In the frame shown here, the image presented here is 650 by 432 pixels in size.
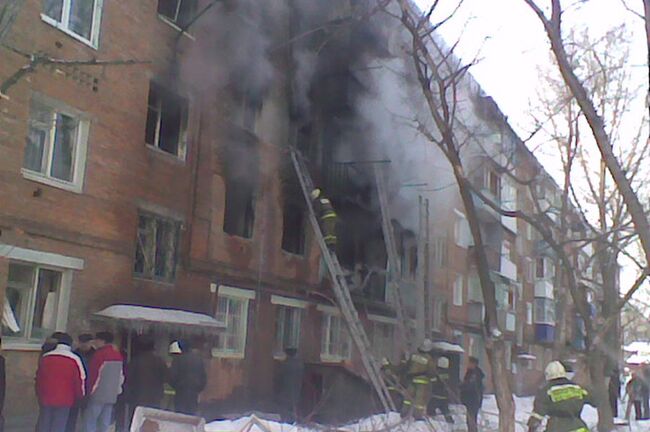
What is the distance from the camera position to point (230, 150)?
13680 millimetres

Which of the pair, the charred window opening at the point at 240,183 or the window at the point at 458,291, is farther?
the window at the point at 458,291

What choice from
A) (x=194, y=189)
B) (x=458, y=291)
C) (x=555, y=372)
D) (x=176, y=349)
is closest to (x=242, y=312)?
(x=194, y=189)

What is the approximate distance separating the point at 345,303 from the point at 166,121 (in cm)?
431

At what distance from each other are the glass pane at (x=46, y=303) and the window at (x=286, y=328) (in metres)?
5.52

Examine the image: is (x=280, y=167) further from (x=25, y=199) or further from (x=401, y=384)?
(x=25, y=199)

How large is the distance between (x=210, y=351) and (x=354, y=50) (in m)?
7.01

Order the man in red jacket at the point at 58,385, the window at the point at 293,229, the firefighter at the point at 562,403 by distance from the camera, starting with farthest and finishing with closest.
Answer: the window at the point at 293,229, the man in red jacket at the point at 58,385, the firefighter at the point at 562,403

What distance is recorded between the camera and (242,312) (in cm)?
1384

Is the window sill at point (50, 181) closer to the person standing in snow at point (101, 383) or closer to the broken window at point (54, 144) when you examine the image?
the broken window at point (54, 144)

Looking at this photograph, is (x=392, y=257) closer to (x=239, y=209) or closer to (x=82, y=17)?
(x=239, y=209)

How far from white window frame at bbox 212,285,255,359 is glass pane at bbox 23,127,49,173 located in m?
4.22

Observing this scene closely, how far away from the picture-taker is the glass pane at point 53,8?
32.6 ft

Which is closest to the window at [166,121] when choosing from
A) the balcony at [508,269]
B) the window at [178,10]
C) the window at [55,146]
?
the window at [178,10]

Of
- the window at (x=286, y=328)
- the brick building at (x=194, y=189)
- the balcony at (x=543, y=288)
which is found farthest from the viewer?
the balcony at (x=543, y=288)
